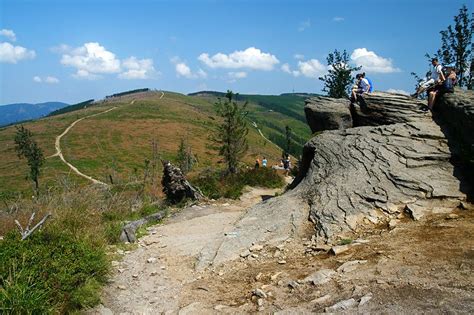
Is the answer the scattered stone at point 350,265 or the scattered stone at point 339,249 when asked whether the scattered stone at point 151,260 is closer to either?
the scattered stone at point 339,249

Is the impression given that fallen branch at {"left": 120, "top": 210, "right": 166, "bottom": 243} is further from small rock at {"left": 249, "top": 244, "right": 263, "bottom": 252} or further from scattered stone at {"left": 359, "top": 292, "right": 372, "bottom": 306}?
scattered stone at {"left": 359, "top": 292, "right": 372, "bottom": 306}

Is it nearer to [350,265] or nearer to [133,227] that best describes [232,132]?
[133,227]

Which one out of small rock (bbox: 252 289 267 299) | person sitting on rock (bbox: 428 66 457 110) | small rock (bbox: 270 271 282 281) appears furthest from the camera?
person sitting on rock (bbox: 428 66 457 110)

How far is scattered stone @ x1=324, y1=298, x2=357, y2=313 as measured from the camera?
619cm

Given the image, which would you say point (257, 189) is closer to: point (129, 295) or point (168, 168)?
point (168, 168)

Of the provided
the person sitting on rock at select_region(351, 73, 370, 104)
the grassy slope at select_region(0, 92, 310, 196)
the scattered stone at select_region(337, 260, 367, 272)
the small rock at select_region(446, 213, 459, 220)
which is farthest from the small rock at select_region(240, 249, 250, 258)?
the grassy slope at select_region(0, 92, 310, 196)

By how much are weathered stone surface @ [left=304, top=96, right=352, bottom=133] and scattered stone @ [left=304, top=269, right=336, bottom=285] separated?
10254mm

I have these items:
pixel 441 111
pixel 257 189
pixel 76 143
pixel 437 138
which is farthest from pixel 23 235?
pixel 76 143

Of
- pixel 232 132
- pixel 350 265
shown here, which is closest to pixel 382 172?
pixel 350 265

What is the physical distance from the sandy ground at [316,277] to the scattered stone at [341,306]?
0.02 metres

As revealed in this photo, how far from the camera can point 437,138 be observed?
1265cm

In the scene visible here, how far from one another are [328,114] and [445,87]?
505 cm

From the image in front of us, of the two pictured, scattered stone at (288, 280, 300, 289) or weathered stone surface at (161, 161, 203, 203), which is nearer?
scattered stone at (288, 280, 300, 289)

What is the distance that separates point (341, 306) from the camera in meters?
6.24
